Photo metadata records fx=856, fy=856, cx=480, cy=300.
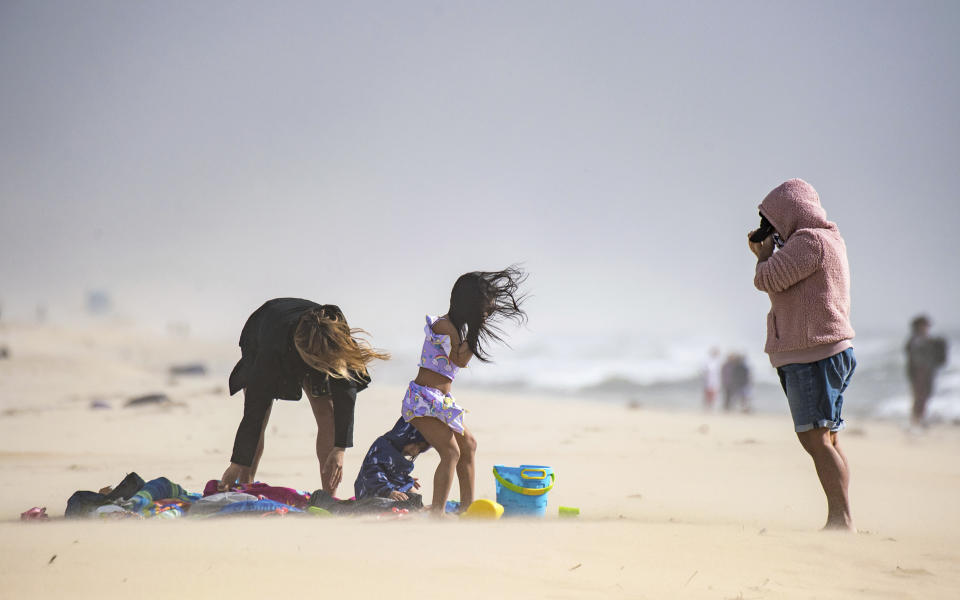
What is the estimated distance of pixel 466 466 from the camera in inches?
206

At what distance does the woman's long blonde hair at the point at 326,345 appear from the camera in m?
5.36

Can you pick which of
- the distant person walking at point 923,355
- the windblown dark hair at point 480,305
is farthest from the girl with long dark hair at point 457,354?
the distant person walking at point 923,355

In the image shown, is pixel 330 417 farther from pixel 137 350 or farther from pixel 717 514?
pixel 137 350

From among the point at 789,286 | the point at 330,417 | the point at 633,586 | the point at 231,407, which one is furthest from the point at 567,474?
the point at 231,407

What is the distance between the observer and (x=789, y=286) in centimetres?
488

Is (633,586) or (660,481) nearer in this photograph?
(633,586)

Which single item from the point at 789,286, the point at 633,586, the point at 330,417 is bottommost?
the point at 633,586

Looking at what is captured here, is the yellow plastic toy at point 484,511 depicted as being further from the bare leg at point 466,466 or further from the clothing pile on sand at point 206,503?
the clothing pile on sand at point 206,503

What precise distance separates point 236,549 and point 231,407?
426 inches

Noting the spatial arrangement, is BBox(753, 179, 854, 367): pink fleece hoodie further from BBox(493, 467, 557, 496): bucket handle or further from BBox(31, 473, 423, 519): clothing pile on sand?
BBox(31, 473, 423, 519): clothing pile on sand

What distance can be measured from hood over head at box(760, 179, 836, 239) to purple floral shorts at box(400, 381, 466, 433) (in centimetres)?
218

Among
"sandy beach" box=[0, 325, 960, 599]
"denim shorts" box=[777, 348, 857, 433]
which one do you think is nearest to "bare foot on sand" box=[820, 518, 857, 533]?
"sandy beach" box=[0, 325, 960, 599]

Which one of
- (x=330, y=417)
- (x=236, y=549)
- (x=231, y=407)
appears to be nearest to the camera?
(x=236, y=549)

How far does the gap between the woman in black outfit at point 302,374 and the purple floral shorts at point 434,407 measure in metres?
0.54
